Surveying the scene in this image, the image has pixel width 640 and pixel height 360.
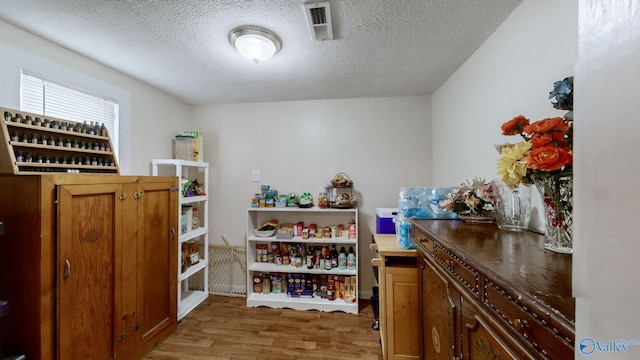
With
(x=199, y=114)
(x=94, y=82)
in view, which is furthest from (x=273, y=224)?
(x=94, y=82)

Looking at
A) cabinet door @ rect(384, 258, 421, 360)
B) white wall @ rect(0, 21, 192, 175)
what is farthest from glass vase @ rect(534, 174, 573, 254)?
white wall @ rect(0, 21, 192, 175)

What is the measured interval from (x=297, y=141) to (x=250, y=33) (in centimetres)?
143

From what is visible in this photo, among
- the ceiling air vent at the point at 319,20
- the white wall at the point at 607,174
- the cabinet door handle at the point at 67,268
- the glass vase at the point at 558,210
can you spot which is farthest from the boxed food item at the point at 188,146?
the white wall at the point at 607,174

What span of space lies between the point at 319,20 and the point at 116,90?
5.97 feet

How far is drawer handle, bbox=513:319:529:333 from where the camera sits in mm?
558

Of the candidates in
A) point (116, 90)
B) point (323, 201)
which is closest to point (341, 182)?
point (323, 201)

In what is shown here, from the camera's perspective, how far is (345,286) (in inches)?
97.3

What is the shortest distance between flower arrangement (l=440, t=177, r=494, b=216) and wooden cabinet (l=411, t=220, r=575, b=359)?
0.28ft

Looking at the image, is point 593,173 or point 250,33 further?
point 250,33

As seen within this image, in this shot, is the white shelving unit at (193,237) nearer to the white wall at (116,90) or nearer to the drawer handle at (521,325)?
the white wall at (116,90)

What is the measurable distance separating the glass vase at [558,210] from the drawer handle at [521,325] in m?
0.37

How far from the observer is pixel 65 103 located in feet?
5.61

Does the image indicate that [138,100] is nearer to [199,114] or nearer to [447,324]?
[199,114]

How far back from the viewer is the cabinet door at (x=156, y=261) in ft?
5.77
